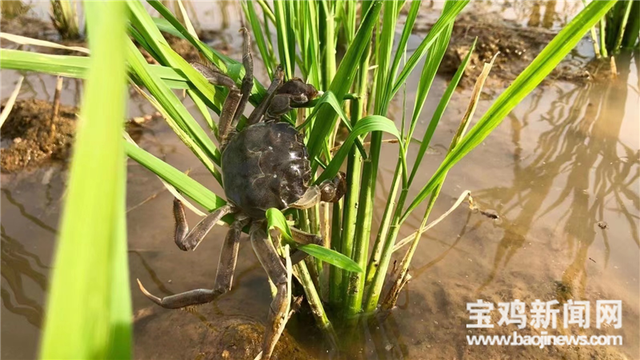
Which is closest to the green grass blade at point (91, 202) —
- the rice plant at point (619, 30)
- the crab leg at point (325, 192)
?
the crab leg at point (325, 192)

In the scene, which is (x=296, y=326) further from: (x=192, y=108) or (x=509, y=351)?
(x=192, y=108)

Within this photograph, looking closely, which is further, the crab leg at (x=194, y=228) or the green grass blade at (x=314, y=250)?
the crab leg at (x=194, y=228)

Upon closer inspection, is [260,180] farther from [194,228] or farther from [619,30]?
[619,30]

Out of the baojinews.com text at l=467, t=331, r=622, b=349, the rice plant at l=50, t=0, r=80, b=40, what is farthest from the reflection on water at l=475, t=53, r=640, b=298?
the rice plant at l=50, t=0, r=80, b=40

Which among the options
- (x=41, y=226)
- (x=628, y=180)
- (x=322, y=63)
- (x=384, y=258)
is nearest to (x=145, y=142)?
(x=41, y=226)

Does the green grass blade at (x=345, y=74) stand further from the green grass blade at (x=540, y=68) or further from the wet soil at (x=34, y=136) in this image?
the wet soil at (x=34, y=136)

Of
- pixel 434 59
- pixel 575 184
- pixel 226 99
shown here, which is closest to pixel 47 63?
pixel 226 99

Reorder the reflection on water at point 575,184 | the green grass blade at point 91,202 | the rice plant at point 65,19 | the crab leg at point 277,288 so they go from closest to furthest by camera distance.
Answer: the green grass blade at point 91,202 < the crab leg at point 277,288 < the reflection on water at point 575,184 < the rice plant at point 65,19
